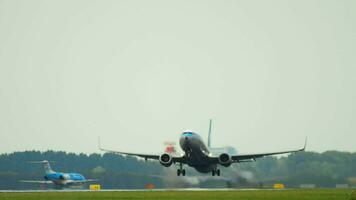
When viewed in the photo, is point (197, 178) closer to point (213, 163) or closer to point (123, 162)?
point (213, 163)

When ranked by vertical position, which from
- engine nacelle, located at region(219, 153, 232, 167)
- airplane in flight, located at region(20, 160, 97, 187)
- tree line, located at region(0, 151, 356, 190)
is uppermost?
engine nacelle, located at region(219, 153, 232, 167)

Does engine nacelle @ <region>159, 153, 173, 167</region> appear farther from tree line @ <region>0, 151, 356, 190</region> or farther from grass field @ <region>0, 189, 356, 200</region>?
grass field @ <region>0, 189, 356, 200</region>

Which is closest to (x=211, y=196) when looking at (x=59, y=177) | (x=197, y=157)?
(x=197, y=157)

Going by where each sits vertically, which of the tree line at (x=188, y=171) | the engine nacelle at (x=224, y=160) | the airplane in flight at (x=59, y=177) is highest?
the engine nacelle at (x=224, y=160)

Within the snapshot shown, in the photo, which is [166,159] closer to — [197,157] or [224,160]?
[197,157]

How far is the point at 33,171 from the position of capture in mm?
119000

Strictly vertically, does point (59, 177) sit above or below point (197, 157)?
below

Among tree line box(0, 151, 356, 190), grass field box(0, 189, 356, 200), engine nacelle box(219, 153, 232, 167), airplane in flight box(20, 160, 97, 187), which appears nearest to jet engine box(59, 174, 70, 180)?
airplane in flight box(20, 160, 97, 187)

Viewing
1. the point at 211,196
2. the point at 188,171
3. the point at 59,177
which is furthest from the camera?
the point at 59,177

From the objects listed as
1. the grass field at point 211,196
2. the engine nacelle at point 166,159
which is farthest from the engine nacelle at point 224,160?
the grass field at point 211,196

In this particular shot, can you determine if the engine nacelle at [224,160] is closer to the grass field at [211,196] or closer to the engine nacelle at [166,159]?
the engine nacelle at [166,159]

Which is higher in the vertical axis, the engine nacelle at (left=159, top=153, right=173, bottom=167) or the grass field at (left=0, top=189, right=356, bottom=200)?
the engine nacelle at (left=159, top=153, right=173, bottom=167)

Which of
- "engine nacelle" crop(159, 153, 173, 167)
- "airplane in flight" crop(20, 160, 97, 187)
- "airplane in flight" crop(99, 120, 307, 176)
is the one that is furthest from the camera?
"airplane in flight" crop(20, 160, 97, 187)

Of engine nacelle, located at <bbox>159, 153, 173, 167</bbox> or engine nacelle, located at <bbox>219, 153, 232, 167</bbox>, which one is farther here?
engine nacelle, located at <bbox>219, 153, 232, 167</bbox>
